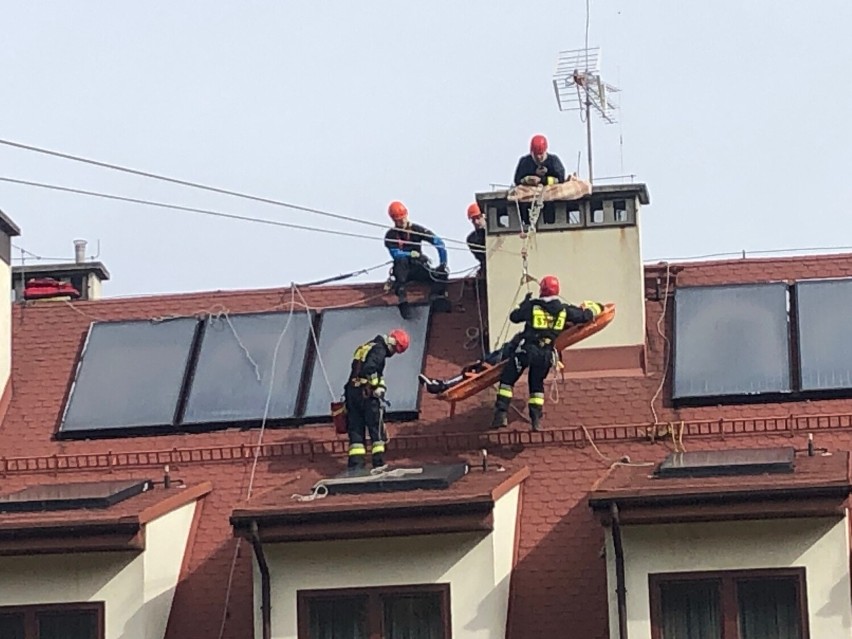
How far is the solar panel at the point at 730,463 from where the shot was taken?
23250mm

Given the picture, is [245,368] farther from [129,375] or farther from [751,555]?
[751,555]

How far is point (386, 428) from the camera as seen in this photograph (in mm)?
27625

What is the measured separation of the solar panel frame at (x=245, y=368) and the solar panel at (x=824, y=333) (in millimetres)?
6584

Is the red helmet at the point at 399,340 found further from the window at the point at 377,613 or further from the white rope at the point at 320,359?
the window at the point at 377,613

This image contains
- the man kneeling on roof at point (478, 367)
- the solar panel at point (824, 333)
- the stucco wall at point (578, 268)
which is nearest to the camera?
the solar panel at point (824, 333)

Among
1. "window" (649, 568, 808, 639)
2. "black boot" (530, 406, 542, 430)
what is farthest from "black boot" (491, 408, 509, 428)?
"window" (649, 568, 808, 639)

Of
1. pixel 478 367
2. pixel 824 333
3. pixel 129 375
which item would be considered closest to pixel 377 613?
pixel 478 367

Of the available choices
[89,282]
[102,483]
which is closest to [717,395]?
[102,483]

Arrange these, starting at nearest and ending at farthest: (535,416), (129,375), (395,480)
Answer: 1. (395,480)
2. (535,416)
3. (129,375)

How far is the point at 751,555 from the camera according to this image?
22859mm

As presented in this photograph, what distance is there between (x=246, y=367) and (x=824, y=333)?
7617 mm

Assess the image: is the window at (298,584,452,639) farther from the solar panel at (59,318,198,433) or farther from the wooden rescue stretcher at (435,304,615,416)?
the solar panel at (59,318,198,433)

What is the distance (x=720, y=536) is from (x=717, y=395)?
4.46 metres

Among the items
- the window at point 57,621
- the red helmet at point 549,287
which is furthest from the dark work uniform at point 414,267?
the window at point 57,621
